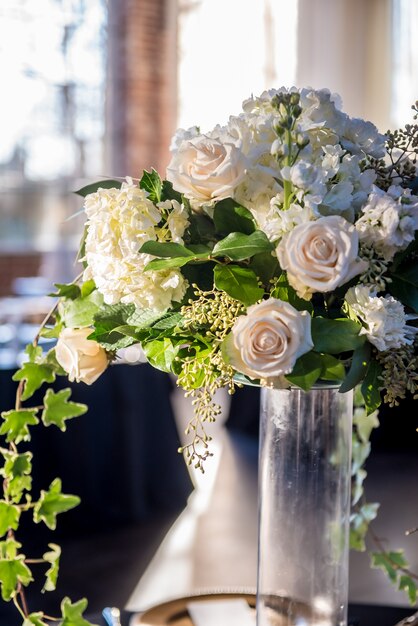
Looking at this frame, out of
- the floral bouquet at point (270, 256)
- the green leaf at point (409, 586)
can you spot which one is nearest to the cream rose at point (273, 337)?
the floral bouquet at point (270, 256)

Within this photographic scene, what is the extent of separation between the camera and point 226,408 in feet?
6.59

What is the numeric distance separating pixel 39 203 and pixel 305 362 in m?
6.48

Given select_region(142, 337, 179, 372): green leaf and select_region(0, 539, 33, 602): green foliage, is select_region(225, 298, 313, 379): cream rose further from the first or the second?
select_region(0, 539, 33, 602): green foliage

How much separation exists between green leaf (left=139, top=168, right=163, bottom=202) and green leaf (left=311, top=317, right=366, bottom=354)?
7.0 inches

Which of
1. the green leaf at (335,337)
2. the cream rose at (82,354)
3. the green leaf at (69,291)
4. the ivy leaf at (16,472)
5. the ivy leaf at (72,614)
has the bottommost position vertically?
the ivy leaf at (72,614)

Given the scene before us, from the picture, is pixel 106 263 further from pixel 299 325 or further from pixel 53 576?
pixel 53 576

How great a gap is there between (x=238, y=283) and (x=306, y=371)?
0.09m

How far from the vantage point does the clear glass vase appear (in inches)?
32.8

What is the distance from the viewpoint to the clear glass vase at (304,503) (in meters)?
0.83

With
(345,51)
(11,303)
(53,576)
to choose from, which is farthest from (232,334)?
(345,51)

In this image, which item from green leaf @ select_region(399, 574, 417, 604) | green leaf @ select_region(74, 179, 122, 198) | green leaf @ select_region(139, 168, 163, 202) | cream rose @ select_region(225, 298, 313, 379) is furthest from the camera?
green leaf @ select_region(399, 574, 417, 604)

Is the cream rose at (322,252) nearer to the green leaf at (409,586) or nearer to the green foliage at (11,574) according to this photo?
the green foliage at (11,574)

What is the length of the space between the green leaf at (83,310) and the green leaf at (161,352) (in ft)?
0.27

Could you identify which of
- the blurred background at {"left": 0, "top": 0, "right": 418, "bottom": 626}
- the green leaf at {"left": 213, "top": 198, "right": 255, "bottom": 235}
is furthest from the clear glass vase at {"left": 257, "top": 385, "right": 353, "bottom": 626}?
the blurred background at {"left": 0, "top": 0, "right": 418, "bottom": 626}
